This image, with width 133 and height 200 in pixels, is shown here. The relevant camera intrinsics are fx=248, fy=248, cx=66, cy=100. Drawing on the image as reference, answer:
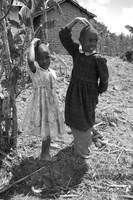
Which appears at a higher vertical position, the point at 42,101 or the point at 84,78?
the point at 84,78

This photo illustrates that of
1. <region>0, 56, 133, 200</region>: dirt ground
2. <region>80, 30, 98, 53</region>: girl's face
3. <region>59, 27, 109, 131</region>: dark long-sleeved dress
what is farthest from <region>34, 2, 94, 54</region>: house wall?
<region>80, 30, 98, 53</region>: girl's face

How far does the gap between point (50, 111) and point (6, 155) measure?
727mm

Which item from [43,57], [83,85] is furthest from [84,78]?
Answer: [43,57]

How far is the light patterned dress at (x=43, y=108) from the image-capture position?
239 cm

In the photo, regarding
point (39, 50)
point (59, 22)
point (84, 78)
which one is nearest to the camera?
point (39, 50)

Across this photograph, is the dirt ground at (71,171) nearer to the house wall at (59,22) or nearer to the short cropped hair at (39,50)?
the short cropped hair at (39,50)

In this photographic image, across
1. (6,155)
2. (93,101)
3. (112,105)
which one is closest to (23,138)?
(6,155)

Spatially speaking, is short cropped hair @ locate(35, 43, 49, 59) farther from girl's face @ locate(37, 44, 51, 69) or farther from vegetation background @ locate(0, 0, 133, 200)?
vegetation background @ locate(0, 0, 133, 200)

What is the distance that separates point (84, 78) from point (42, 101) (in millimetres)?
504

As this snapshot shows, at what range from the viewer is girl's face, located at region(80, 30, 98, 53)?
2.40m

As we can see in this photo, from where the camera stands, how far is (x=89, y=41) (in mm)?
2434

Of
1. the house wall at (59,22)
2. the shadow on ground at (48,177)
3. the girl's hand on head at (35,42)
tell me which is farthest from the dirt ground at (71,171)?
the house wall at (59,22)

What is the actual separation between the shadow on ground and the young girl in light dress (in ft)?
1.16

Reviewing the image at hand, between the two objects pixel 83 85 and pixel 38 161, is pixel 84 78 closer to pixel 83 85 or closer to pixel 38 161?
pixel 83 85
